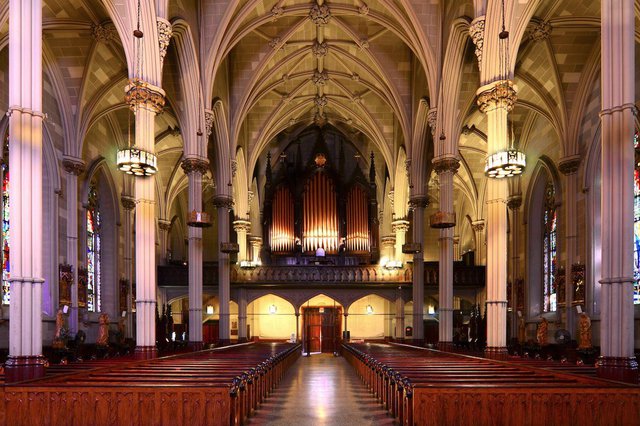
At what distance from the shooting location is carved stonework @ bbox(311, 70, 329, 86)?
3534cm

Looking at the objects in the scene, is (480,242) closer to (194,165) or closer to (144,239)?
(194,165)

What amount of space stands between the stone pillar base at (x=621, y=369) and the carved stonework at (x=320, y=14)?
2102cm

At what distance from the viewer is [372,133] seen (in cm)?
3834

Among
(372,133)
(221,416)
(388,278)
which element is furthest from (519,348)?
(221,416)

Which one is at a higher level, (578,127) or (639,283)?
(578,127)

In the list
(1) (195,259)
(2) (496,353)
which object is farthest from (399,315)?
(2) (496,353)

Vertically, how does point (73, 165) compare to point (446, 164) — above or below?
above

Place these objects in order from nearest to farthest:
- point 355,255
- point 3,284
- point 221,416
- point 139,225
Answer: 1. point 221,416
2. point 139,225
3. point 3,284
4. point 355,255

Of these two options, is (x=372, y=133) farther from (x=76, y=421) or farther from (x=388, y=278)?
(x=76, y=421)

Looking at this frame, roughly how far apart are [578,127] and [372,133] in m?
13.9

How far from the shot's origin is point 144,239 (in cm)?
1784

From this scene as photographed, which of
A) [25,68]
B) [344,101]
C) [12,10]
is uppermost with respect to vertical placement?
[344,101]

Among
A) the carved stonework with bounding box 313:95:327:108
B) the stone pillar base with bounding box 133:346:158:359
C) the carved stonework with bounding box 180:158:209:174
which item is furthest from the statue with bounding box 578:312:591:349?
the carved stonework with bounding box 313:95:327:108

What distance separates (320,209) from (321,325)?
7409mm
